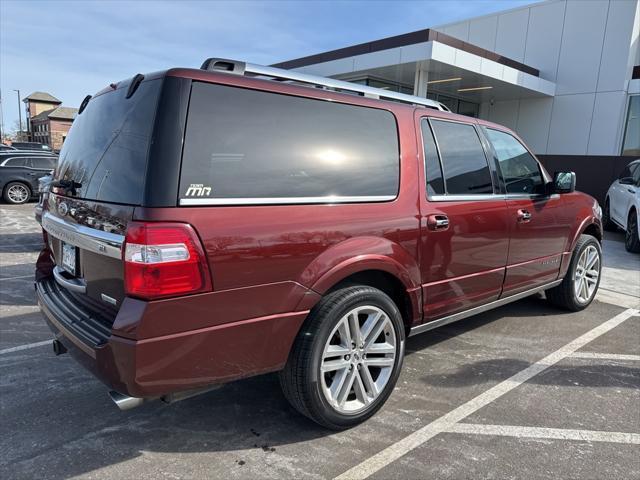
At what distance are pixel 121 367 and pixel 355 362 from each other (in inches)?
50.7

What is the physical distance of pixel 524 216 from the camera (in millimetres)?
3941

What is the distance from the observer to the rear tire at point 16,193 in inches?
547

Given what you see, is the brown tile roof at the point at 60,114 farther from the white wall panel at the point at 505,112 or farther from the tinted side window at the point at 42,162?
the white wall panel at the point at 505,112

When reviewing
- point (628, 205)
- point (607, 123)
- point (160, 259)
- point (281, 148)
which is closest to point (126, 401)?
point (160, 259)

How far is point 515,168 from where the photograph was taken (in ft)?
13.3

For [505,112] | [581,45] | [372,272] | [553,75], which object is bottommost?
[372,272]

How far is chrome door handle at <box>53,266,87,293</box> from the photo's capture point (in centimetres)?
252

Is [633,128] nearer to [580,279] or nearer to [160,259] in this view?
[580,279]

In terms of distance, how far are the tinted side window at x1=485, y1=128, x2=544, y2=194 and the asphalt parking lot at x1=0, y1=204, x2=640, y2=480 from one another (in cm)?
139

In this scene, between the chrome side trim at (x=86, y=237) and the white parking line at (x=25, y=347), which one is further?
the white parking line at (x=25, y=347)

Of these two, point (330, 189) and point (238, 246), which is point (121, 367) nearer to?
point (238, 246)

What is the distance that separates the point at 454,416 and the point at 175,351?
5.98 ft

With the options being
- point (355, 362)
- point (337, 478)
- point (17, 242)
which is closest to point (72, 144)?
point (355, 362)

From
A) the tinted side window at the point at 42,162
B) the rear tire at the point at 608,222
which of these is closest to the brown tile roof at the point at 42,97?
the tinted side window at the point at 42,162
